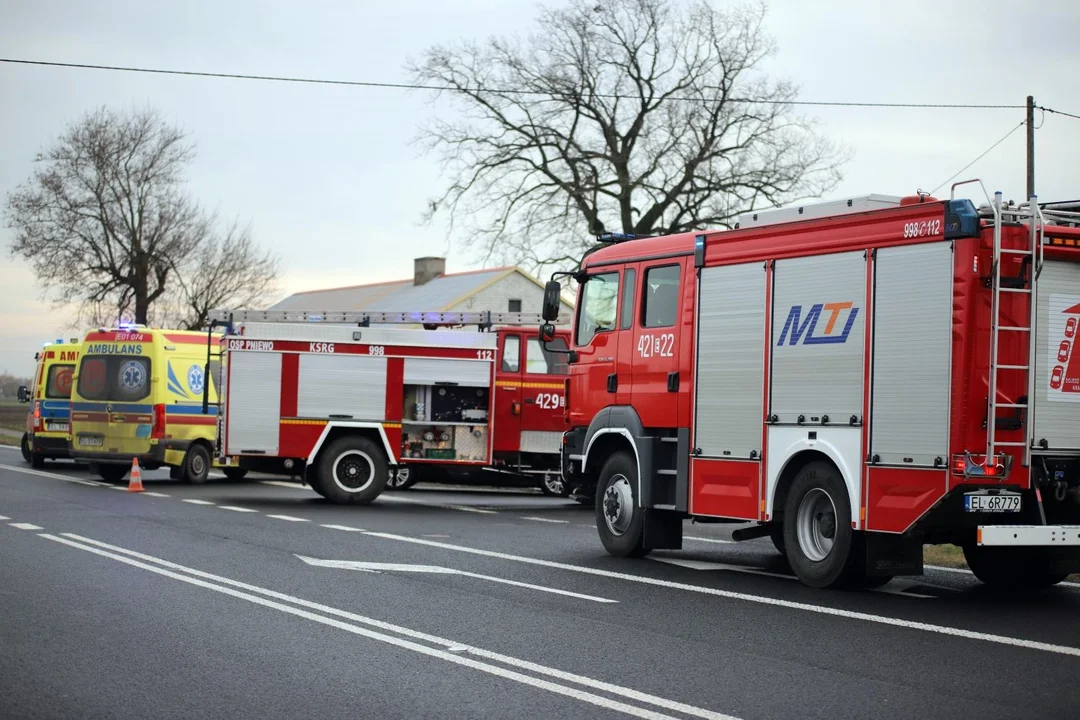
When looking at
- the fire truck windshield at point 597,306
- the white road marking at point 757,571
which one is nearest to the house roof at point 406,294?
the fire truck windshield at point 597,306

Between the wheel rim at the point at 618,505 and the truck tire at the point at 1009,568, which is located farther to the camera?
the wheel rim at the point at 618,505

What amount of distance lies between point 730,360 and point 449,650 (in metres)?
4.83

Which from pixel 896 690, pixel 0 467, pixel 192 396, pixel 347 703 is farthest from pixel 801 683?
pixel 0 467

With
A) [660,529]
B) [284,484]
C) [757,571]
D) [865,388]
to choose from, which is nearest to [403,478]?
[284,484]

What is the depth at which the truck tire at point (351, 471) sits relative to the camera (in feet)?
66.1

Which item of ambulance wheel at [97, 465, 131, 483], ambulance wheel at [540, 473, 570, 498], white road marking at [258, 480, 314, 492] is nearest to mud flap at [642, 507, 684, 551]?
ambulance wheel at [540, 473, 570, 498]

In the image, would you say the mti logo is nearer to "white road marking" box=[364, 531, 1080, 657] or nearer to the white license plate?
the white license plate

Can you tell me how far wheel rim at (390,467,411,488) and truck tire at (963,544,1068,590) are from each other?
13.1 m

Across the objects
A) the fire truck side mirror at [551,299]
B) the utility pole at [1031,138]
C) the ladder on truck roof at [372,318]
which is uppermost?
the utility pole at [1031,138]

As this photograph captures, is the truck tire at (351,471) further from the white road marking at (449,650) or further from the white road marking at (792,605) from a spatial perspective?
the white road marking at (449,650)

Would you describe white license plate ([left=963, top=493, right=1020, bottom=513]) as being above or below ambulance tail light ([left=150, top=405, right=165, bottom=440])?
below

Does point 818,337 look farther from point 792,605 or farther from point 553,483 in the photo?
point 553,483

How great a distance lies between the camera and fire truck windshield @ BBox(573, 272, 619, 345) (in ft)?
45.7

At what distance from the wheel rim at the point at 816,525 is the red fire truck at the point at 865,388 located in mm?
18
